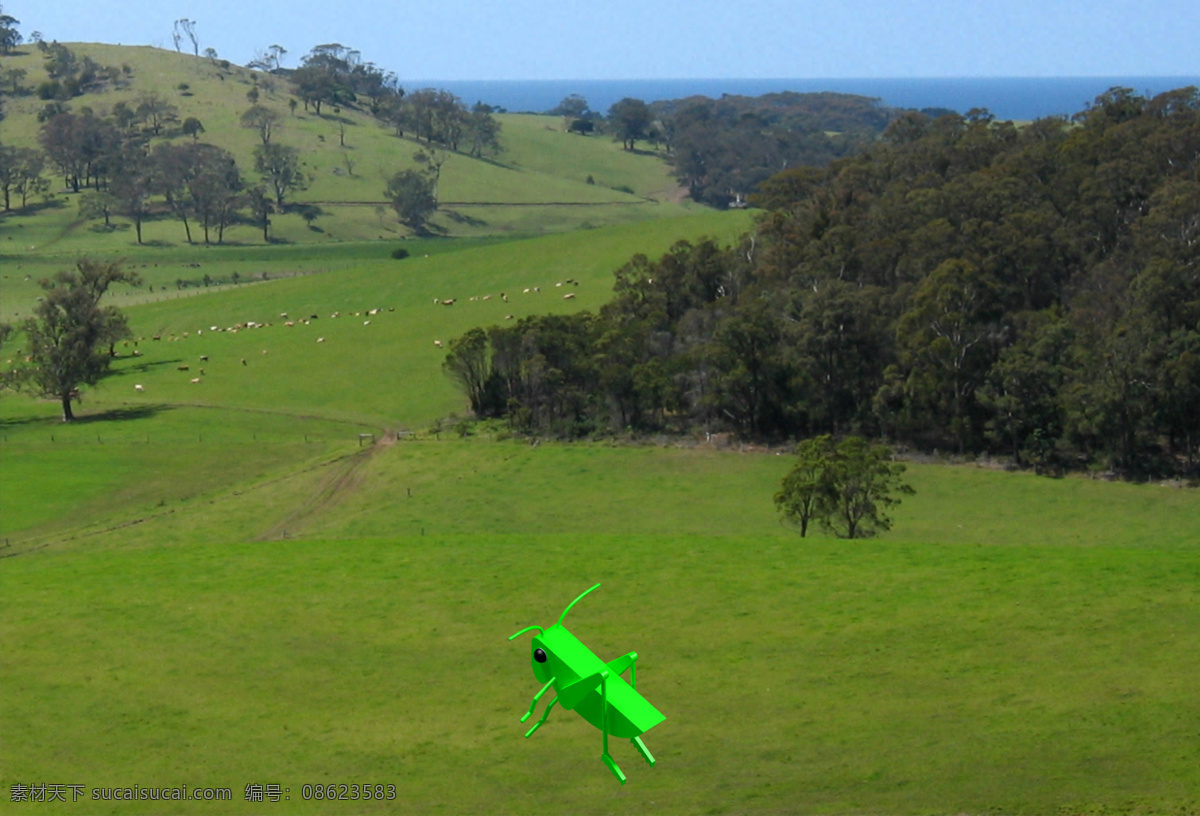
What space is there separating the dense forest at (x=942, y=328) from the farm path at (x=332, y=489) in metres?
8.43

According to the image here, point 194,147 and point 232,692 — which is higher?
point 194,147

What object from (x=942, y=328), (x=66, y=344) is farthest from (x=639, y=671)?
(x=66, y=344)

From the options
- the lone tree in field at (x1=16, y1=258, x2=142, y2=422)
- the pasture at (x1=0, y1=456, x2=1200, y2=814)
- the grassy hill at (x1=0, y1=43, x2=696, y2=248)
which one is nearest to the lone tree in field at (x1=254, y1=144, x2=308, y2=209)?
the grassy hill at (x1=0, y1=43, x2=696, y2=248)

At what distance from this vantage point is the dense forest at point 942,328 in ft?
180

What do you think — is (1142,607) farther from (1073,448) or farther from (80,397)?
(80,397)

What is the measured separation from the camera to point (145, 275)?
128125 mm

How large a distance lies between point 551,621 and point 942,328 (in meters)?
A: 33.1

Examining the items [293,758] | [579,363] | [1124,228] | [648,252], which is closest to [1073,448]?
[1124,228]

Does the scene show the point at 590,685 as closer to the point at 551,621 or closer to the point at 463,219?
the point at 551,621

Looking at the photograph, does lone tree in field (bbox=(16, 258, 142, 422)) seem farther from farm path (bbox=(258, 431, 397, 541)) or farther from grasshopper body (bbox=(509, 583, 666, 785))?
grasshopper body (bbox=(509, 583, 666, 785))

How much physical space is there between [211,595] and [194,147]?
154 meters

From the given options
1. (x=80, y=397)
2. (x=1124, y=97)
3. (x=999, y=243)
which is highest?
(x=1124, y=97)


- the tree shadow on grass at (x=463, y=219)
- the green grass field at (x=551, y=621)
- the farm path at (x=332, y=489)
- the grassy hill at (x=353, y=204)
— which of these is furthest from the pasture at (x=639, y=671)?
the tree shadow on grass at (x=463, y=219)

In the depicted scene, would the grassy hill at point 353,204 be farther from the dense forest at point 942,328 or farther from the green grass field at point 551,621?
the dense forest at point 942,328
